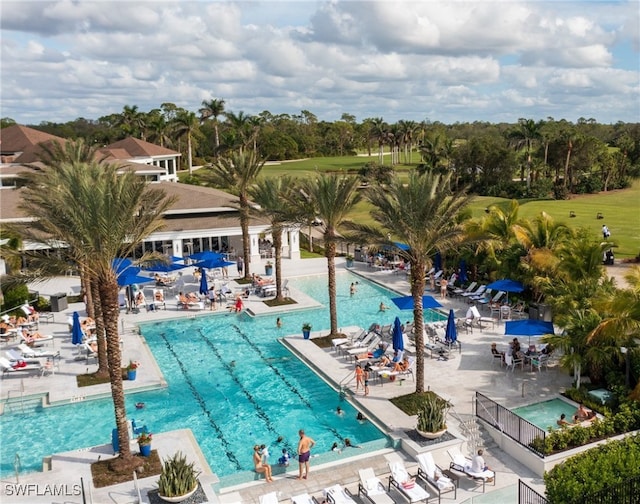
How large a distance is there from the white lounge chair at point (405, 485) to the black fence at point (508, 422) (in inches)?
132

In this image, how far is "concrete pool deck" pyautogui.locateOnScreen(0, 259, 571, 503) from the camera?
46.7 ft

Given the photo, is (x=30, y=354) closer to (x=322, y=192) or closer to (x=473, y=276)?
(x=322, y=192)

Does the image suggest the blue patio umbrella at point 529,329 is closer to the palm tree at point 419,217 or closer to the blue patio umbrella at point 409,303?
the blue patio umbrella at point 409,303

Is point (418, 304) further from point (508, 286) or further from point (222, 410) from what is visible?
point (508, 286)

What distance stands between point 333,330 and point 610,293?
35.9 ft

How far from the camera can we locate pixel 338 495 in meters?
13.4

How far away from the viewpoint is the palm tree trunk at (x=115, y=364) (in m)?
15.1

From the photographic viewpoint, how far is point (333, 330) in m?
25.0

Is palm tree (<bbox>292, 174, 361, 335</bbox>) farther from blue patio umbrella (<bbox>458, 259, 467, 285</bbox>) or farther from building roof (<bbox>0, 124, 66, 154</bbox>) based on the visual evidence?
building roof (<bbox>0, 124, 66, 154</bbox>)

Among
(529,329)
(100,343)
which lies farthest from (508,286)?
(100,343)

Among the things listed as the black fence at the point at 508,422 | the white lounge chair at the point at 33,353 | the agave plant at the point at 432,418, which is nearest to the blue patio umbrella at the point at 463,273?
the black fence at the point at 508,422

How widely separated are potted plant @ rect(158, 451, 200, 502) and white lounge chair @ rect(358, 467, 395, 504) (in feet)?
13.0

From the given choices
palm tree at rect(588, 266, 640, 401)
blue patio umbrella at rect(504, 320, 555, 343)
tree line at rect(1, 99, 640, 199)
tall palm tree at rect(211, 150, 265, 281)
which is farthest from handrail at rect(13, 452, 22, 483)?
tree line at rect(1, 99, 640, 199)

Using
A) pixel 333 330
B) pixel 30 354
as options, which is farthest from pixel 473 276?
pixel 30 354
